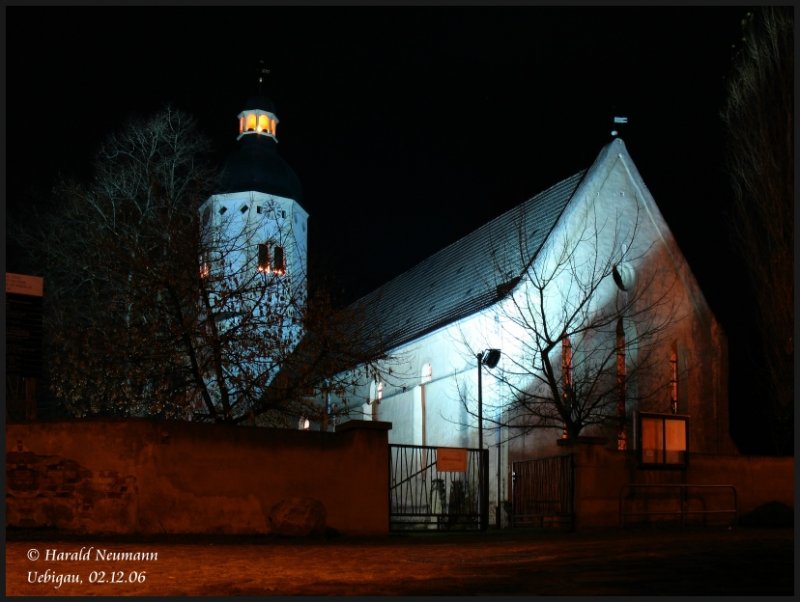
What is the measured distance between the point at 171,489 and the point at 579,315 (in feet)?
53.5

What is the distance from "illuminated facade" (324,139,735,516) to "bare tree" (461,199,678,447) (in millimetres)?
45

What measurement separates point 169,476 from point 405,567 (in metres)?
5.68

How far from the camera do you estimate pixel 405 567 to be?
10.6m

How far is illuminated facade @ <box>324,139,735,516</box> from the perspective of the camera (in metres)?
27.7

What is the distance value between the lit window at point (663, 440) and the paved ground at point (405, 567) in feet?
16.5

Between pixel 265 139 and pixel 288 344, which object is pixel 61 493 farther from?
pixel 265 139

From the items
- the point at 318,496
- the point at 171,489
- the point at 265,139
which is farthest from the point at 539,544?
the point at 265,139

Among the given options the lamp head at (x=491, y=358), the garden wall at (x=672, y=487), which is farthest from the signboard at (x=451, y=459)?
the lamp head at (x=491, y=358)

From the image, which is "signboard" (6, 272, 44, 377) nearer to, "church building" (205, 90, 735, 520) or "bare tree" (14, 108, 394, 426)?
"bare tree" (14, 108, 394, 426)

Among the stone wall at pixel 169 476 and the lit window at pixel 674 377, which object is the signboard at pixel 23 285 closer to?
the stone wall at pixel 169 476

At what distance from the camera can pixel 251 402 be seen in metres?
20.5

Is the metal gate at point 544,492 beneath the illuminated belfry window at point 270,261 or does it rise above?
beneath

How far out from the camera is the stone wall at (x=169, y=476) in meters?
14.4

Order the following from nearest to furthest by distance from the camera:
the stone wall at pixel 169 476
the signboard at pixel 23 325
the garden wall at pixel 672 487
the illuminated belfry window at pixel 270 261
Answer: the signboard at pixel 23 325 → the stone wall at pixel 169 476 → the garden wall at pixel 672 487 → the illuminated belfry window at pixel 270 261
